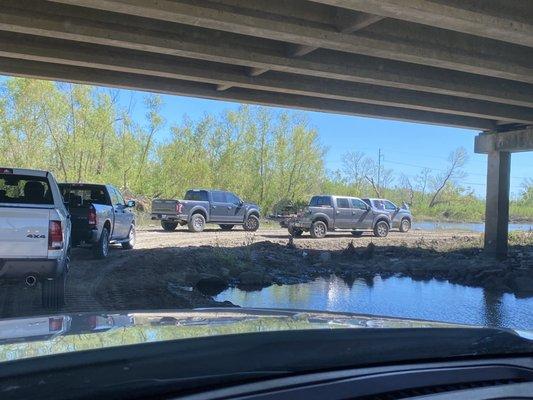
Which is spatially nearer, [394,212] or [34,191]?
[34,191]

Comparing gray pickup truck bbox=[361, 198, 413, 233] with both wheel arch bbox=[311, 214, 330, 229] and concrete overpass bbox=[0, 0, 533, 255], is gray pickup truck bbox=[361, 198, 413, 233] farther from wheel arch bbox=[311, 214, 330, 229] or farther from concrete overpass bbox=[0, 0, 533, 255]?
concrete overpass bbox=[0, 0, 533, 255]

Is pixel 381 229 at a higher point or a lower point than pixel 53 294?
higher

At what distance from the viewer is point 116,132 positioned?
3812 centimetres

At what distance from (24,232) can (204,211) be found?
19405 millimetres

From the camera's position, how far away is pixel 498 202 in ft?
69.6

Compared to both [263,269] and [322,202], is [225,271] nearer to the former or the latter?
[263,269]

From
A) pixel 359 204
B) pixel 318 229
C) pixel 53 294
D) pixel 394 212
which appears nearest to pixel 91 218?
pixel 53 294

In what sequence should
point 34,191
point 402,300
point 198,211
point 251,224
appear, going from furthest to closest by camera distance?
point 251,224, point 198,211, point 402,300, point 34,191

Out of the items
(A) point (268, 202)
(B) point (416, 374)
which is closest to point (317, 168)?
(A) point (268, 202)

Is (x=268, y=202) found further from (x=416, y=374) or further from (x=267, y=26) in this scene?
(x=416, y=374)

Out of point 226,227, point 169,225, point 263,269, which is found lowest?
point 263,269

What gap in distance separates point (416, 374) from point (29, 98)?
34.2m

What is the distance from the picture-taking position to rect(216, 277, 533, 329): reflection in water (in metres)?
10.2

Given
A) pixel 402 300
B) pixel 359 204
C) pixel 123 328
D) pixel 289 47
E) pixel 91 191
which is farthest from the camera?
pixel 359 204
